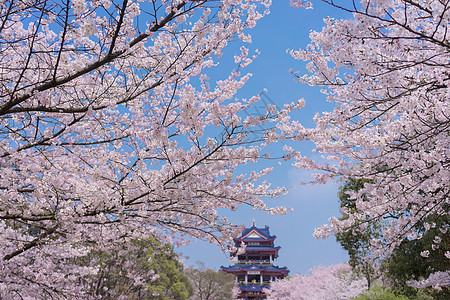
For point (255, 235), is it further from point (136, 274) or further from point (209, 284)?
point (136, 274)

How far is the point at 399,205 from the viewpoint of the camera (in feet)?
21.5

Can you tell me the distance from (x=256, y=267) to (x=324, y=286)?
18.7m

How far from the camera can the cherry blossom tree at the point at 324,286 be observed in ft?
66.0

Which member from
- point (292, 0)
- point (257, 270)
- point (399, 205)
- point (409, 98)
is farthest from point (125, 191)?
point (257, 270)

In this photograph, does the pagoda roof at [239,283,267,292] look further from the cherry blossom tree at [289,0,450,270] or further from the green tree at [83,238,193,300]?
the cherry blossom tree at [289,0,450,270]

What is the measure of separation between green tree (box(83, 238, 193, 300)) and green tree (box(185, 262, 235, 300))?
292cm

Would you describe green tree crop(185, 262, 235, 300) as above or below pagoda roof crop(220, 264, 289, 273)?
below

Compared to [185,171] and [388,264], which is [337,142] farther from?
[388,264]

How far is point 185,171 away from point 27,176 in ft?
9.57

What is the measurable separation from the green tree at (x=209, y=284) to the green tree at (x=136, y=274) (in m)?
2.92

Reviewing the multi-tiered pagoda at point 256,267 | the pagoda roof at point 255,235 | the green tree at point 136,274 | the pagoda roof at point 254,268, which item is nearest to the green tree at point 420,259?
the green tree at point 136,274

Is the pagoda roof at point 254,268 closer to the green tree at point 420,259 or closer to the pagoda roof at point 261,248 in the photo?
the pagoda roof at point 261,248

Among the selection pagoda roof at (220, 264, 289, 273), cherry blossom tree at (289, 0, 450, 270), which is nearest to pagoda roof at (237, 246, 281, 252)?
pagoda roof at (220, 264, 289, 273)

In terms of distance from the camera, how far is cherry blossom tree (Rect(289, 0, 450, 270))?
3.65 meters
